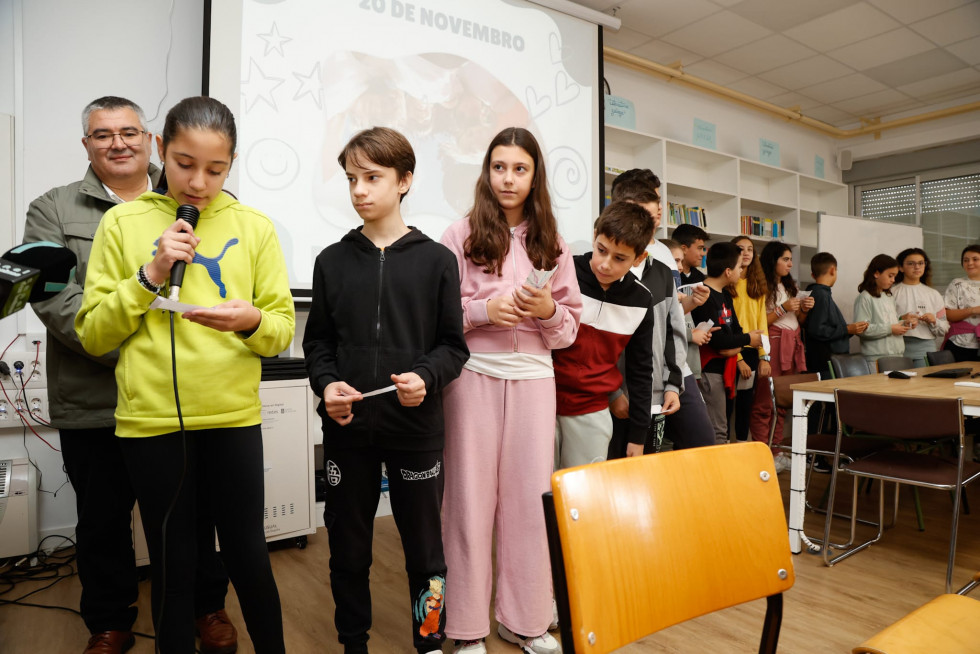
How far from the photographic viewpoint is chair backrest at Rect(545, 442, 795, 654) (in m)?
0.70

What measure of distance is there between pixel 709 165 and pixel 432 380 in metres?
4.88

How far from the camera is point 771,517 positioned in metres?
0.88

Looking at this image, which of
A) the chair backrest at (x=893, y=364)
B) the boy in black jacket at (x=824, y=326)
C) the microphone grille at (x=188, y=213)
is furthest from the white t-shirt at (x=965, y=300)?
the microphone grille at (x=188, y=213)

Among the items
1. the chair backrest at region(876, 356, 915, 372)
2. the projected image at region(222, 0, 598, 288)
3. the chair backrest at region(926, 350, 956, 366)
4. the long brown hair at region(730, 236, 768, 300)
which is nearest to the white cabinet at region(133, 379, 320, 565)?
the projected image at region(222, 0, 598, 288)

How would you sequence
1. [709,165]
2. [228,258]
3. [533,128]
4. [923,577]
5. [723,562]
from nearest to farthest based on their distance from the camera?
1. [723,562]
2. [228,258]
3. [923,577]
4. [533,128]
5. [709,165]

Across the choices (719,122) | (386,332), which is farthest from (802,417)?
(719,122)

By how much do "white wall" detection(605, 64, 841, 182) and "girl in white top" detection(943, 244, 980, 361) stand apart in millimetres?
1892

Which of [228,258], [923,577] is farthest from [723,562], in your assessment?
[923,577]

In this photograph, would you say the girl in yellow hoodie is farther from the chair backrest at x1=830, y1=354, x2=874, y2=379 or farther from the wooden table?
the chair backrest at x1=830, y1=354, x2=874, y2=379

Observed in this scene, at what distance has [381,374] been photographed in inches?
54.9

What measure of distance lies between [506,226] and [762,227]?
480 centimetres

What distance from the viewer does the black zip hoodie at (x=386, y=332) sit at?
1.39 metres

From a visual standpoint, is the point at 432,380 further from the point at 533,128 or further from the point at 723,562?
the point at 533,128

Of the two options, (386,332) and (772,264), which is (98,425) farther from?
(772,264)
